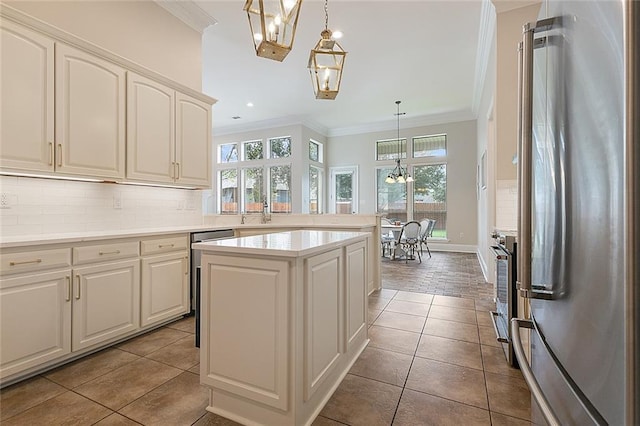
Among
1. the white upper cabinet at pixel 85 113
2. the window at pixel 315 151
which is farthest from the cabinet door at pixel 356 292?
the window at pixel 315 151

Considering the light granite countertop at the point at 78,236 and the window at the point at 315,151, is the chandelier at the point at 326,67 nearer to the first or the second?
the light granite countertop at the point at 78,236

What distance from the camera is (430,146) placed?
318 inches

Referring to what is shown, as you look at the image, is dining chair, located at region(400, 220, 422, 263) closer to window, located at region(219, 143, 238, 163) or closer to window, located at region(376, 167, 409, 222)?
window, located at region(376, 167, 409, 222)

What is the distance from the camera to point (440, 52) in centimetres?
459

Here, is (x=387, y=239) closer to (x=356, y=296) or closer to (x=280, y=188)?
(x=280, y=188)

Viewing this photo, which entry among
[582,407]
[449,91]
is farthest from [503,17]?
[582,407]

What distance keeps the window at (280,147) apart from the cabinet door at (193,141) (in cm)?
460

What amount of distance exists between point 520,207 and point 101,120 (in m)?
3.07

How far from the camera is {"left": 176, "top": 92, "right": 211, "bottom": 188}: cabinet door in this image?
3.28 meters

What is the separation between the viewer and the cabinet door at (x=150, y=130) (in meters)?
2.80

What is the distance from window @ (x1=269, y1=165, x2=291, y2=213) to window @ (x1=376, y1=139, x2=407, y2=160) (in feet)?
8.80

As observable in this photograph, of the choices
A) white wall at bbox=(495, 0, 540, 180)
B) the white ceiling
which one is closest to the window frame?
the white ceiling

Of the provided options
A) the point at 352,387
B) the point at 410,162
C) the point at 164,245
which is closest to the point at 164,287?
the point at 164,245

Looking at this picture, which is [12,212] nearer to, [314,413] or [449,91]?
[314,413]
